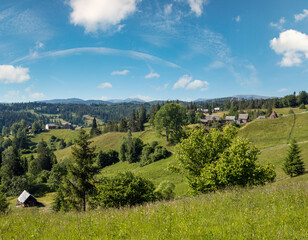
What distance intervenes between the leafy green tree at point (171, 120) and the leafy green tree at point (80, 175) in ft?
152

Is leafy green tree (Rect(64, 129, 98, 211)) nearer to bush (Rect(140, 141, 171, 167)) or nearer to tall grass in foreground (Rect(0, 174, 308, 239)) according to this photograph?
tall grass in foreground (Rect(0, 174, 308, 239))

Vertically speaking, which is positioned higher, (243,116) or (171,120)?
(171,120)

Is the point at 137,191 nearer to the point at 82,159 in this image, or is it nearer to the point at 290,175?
the point at 82,159

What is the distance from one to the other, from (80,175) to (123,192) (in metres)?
11.4

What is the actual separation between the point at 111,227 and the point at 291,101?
708 ft

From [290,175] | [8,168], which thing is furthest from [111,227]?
[8,168]

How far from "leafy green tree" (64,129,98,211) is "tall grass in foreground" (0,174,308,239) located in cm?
1749

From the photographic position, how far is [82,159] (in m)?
25.6

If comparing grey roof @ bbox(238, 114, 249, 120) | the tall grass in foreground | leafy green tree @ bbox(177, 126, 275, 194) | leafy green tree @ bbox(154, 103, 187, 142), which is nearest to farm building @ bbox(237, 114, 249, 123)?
grey roof @ bbox(238, 114, 249, 120)

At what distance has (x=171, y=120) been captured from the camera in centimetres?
7119

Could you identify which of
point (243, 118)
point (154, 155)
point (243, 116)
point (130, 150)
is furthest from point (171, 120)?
point (243, 116)

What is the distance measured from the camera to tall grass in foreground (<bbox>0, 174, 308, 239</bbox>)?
215 inches

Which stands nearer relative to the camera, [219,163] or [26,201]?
[219,163]

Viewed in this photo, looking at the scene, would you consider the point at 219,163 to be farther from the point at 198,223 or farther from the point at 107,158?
Result: the point at 107,158
